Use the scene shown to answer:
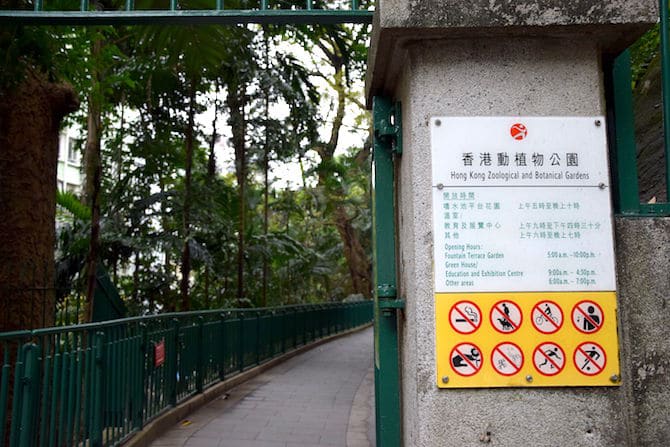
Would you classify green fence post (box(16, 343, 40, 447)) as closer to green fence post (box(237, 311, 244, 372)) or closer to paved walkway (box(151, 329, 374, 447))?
paved walkway (box(151, 329, 374, 447))

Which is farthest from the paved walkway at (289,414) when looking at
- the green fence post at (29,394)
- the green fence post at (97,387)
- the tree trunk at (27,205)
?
the green fence post at (29,394)

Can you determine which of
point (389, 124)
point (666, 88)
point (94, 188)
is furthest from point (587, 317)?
point (94, 188)

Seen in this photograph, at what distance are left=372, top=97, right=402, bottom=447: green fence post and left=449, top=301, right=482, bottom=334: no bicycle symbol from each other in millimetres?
399

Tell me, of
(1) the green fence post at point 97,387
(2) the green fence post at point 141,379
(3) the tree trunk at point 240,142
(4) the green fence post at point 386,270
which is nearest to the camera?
(4) the green fence post at point 386,270

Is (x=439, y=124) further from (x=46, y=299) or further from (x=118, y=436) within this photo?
(x=46, y=299)

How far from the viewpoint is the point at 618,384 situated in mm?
2617

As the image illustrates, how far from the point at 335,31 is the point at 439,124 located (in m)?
3.36

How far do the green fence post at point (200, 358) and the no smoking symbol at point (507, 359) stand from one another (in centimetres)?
683

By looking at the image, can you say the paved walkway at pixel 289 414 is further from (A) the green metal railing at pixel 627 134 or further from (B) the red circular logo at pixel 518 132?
(B) the red circular logo at pixel 518 132

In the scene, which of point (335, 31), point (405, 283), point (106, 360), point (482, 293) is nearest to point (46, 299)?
point (106, 360)

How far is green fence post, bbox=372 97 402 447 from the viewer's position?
3072 mm

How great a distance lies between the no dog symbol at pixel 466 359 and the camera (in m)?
2.59

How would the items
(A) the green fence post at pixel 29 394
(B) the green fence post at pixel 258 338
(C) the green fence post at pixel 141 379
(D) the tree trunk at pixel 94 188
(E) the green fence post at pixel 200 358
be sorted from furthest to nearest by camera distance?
(B) the green fence post at pixel 258 338
(E) the green fence post at pixel 200 358
(D) the tree trunk at pixel 94 188
(C) the green fence post at pixel 141 379
(A) the green fence post at pixel 29 394

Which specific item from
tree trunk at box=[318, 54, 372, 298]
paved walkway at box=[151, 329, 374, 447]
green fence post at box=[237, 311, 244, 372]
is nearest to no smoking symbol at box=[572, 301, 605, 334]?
paved walkway at box=[151, 329, 374, 447]
